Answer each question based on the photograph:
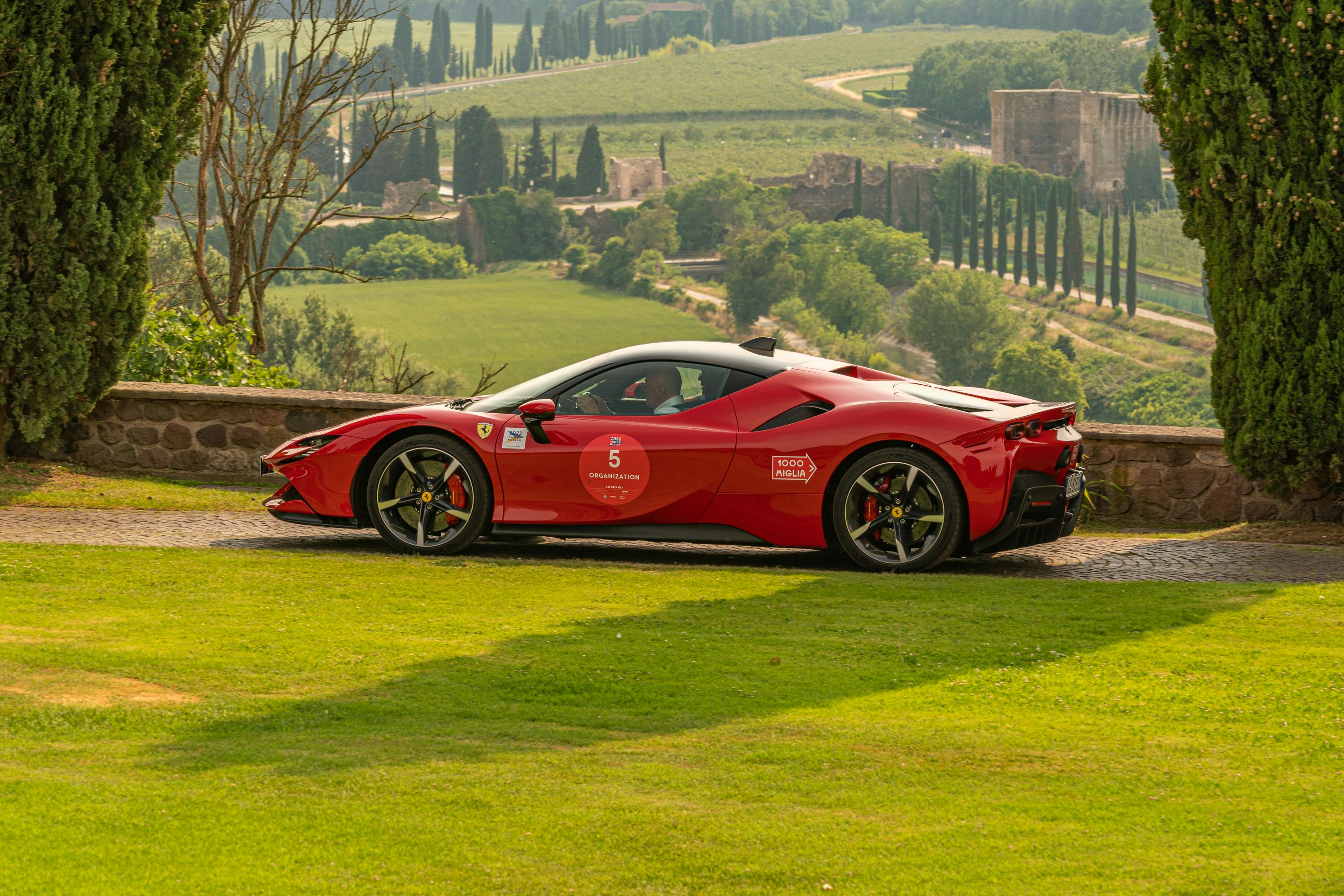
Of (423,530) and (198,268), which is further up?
(198,268)

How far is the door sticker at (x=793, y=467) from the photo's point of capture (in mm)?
7723

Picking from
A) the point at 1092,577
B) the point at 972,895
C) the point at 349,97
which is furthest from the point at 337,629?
the point at 349,97

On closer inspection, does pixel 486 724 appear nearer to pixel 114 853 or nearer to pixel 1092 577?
pixel 114 853

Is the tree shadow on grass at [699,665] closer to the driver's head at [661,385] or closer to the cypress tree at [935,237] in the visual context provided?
the driver's head at [661,385]

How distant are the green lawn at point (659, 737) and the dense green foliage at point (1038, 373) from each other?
376ft

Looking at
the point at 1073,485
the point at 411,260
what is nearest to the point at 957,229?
the point at 411,260

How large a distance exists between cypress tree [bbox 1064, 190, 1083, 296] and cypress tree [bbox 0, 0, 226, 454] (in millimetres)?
143949

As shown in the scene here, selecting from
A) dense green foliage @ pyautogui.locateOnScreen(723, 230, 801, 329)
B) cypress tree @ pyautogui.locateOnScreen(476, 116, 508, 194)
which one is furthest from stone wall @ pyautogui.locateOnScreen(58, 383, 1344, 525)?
cypress tree @ pyautogui.locateOnScreen(476, 116, 508, 194)

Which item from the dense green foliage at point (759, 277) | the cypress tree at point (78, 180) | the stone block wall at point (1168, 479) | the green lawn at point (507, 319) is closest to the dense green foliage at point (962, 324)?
the dense green foliage at point (759, 277)

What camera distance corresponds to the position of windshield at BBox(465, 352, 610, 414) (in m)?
8.27

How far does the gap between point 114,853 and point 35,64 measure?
8443 millimetres

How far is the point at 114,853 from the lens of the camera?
133 inches

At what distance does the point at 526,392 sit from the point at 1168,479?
188 inches

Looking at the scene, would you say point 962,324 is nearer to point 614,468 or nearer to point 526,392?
point 526,392
